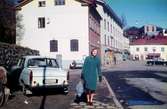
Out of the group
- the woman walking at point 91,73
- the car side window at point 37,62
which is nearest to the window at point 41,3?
the car side window at point 37,62

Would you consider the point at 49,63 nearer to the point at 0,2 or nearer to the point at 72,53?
the point at 72,53

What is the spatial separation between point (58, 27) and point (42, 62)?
1397 inches

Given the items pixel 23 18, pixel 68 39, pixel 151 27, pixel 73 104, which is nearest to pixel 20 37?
pixel 23 18

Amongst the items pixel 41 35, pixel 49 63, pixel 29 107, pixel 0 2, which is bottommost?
pixel 29 107

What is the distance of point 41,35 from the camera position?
176 feet

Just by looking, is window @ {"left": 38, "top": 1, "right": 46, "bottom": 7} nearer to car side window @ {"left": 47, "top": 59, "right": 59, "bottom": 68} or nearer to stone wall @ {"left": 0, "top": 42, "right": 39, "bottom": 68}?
stone wall @ {"left": 0, "top": 42, "right": 39, "bottom": 68}

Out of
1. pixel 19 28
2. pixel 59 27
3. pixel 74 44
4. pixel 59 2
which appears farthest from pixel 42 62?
pixel 19 28

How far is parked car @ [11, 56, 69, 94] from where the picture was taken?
1560 centimetres

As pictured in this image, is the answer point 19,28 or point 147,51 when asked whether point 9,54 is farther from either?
point 147,51

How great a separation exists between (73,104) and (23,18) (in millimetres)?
41845

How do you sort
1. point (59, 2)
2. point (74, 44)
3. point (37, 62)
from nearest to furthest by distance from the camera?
point (37, 62) < point (74, 44) < point (59, 2)

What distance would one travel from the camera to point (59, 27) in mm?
52656

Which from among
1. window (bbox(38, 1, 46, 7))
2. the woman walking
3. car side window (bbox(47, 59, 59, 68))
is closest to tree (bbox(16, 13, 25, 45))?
window (bbox(38, 1, 46, 7))

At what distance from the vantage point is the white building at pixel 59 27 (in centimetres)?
5216
